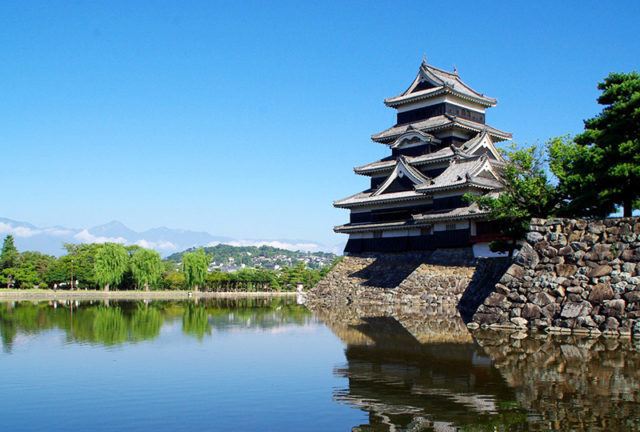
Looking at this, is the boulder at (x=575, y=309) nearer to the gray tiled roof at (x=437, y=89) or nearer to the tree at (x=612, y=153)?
the tree at (x=612, y=153)

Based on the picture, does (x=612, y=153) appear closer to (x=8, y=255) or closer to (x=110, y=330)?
(x=110, y=330)

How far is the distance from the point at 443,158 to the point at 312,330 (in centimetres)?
2145

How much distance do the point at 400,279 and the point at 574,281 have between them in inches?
789

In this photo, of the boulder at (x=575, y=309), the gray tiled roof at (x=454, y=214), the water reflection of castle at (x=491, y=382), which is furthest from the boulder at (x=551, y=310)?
the gray tiled roof at (x=454, y=214)

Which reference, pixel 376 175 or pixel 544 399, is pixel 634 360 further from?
pixel 376 175

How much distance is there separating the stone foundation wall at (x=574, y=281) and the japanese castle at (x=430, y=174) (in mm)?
13885

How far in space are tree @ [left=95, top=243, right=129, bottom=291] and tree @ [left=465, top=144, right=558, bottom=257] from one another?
4793 cm

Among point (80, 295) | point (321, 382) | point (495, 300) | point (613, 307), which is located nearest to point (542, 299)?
point (495, 300)

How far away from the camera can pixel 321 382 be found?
451 inches

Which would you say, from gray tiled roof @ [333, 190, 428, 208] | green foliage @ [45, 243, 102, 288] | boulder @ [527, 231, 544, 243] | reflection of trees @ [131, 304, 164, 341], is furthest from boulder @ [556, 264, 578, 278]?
green foliage @ [45, 243, 102, 288]

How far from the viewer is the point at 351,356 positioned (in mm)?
14703

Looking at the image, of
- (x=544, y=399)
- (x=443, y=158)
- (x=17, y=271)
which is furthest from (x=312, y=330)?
(x=17, y=271)

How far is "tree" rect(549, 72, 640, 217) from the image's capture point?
18844mm

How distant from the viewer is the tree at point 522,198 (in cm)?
2438
